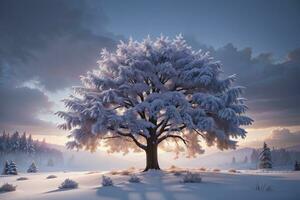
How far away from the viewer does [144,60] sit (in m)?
24.7

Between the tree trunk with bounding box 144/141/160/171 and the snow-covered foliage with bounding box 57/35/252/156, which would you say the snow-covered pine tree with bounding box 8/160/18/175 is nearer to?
the snow-covered foliage with bounding box 57/35/252/156

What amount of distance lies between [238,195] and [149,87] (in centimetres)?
1433

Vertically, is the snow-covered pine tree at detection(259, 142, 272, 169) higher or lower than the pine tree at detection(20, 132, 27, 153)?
lower

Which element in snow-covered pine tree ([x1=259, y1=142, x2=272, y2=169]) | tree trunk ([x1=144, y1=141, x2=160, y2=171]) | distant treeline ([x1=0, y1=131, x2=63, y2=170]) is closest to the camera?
tree trunk ([x1=144, y1=141, x2=160, y2=171])

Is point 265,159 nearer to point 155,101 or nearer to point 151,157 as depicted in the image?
point 151,157

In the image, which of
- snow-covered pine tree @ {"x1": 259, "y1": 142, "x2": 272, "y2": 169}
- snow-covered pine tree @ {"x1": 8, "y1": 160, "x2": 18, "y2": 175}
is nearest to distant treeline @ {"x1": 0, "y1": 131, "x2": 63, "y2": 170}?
snow-covered pine tree @ {"x1": 8, "y1": 160, "x2": 18, "y2": 175}

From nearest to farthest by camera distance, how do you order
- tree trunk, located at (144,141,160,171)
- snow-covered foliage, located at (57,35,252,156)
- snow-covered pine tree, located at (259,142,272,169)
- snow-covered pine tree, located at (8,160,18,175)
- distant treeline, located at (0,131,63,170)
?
snow-covered foliage, located at (57,35,252,156) → tree trunk, located at (144,141,160,171) → snow-covered pine tree, located at (8,160,18,175) → snow-covered pine tree, located at (259,142,272,169) → distant treeline, located at (0,131,63,170)

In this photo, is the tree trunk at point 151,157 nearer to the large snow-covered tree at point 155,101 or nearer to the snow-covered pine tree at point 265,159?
the large snow-covered tree at point 155,101

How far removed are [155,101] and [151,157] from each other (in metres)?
5.06

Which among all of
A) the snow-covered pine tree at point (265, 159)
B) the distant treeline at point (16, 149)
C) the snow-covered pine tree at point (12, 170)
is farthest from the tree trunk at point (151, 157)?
the distant treeline at point (16, 149)

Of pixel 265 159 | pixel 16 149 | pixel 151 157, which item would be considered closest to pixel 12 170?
pixel 151 157

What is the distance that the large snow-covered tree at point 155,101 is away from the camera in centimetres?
2209

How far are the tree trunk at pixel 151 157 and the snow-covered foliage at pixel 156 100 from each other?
398 millimetres

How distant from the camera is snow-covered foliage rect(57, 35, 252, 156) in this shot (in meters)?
22.1
